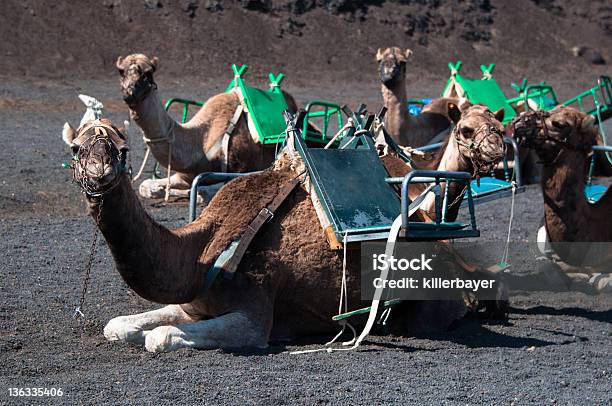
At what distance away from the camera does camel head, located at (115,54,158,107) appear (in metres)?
10.5

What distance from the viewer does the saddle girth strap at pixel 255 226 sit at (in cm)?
619

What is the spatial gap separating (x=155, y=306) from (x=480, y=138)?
2.56m

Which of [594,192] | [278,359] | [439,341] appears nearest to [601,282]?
[594,192]

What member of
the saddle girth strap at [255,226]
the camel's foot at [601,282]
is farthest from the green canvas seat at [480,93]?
the saddle girth strap at [255,226]

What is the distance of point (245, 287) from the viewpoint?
6.29 meters

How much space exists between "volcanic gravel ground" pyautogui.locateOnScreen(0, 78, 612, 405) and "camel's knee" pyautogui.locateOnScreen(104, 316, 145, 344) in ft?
0.22

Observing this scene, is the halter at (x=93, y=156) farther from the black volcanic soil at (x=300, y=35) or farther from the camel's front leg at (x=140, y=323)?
the black volcanic soil at (x=300, y=35)

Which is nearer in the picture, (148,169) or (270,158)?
(270,158)

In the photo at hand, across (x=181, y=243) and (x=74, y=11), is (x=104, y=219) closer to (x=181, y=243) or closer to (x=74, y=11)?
(x=181, y=243)

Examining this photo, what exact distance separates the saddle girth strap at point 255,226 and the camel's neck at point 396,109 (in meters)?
6.21

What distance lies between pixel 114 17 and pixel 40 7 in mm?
2221

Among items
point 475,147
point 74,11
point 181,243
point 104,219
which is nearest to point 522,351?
point 475,147

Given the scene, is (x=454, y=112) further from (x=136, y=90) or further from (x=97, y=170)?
(x=136, y=90)

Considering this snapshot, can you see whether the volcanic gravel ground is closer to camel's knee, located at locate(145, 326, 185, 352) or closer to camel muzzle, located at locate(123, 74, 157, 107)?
camel's knee, located at locate(145, 326, 185, 352)
